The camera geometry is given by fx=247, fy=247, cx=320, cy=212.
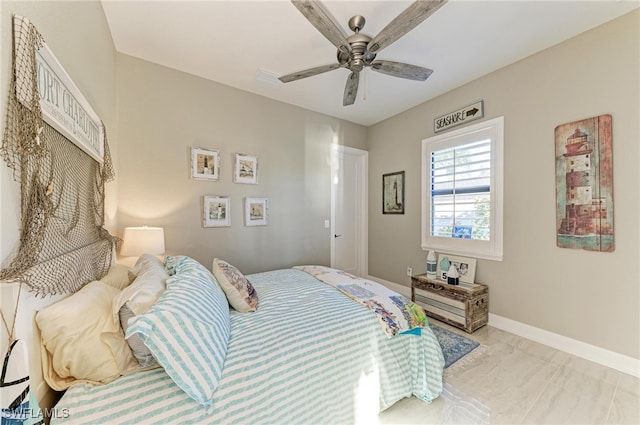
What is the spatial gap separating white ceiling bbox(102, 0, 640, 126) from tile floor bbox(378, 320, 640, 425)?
269 cm

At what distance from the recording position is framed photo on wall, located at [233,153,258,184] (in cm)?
297

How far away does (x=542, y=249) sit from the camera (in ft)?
7.70

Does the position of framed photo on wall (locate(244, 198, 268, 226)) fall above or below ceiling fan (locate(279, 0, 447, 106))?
below

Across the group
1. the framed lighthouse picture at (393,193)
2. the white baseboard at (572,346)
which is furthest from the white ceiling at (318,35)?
the white baseboard at (572,346)

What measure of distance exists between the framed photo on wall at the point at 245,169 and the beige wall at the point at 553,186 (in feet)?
8.12

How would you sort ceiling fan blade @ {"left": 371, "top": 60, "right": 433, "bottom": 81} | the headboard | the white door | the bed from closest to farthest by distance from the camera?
the headboard
the bed
ceiling fan blade @ {"left": 371, "top": 60, "right": 433, "bottom": 81}
the white door

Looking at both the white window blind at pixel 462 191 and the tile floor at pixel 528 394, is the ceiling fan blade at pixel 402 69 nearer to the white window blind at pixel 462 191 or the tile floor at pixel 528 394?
the white window blind at pixel 462 191

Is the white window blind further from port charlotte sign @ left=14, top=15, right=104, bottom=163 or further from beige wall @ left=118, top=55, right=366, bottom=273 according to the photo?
port charlotte sign @ left=14, top=15, right=104, bottom=163

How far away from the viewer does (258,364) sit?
1128mm

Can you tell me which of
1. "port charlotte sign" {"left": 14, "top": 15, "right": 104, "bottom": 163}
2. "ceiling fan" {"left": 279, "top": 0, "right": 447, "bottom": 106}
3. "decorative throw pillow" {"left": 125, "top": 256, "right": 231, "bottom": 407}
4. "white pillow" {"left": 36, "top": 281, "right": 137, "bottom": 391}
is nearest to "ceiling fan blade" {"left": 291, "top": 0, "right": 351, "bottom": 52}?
"ceiling fan" {"left": 279, "top": 0, "right": 447, "bottom": 106}

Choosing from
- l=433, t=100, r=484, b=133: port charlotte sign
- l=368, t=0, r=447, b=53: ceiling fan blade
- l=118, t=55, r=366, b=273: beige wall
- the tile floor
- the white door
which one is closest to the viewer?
l=368, t=0, r=447, b=53: ceiling fan blade

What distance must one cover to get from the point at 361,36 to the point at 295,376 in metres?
2.13

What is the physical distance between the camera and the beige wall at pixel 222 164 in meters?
2.45

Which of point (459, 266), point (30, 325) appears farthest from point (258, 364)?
point (459, 266)
